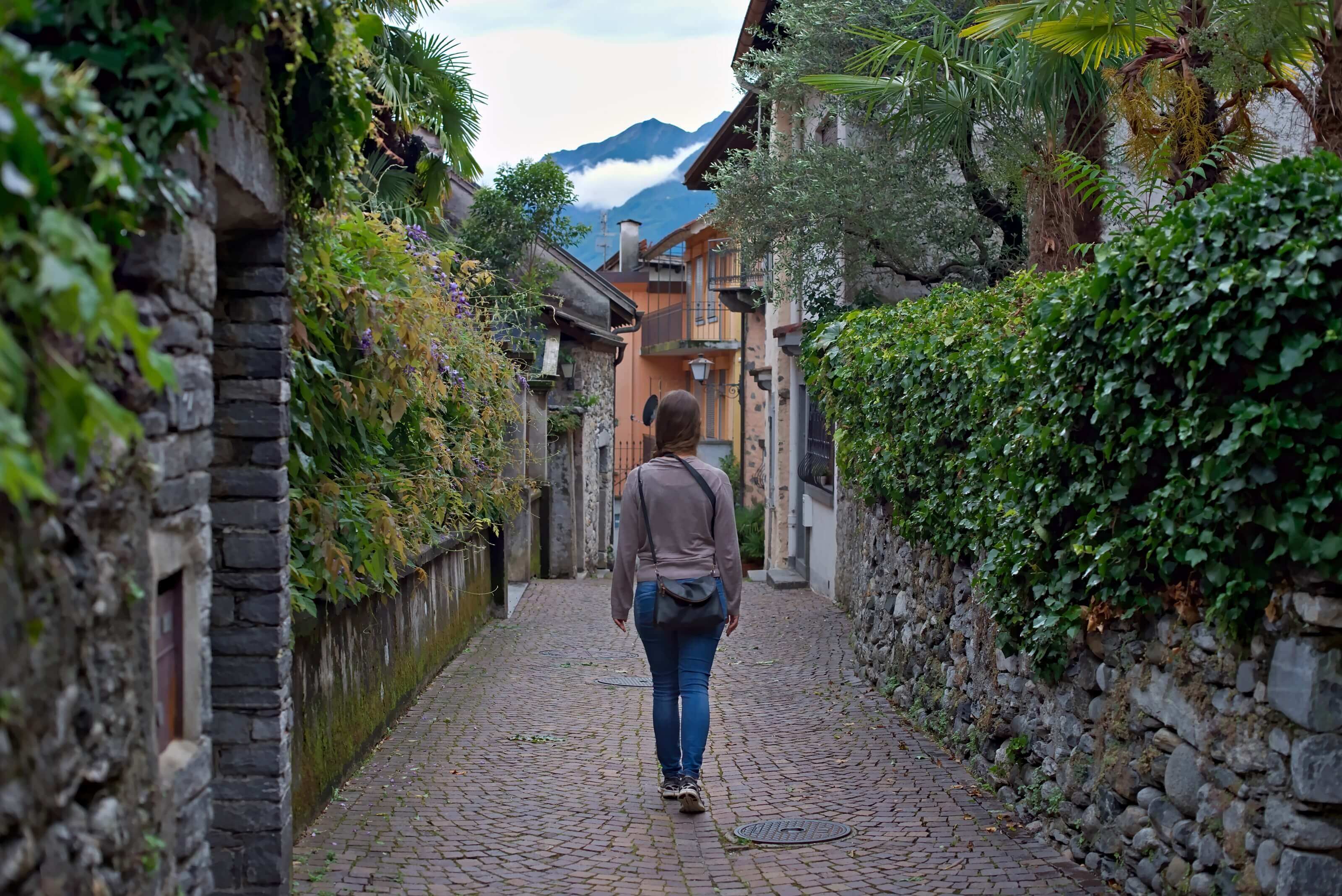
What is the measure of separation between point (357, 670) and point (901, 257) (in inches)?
295

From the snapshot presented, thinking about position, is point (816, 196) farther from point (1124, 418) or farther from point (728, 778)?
point (1124, 418)

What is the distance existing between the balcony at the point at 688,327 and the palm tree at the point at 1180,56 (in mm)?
21372

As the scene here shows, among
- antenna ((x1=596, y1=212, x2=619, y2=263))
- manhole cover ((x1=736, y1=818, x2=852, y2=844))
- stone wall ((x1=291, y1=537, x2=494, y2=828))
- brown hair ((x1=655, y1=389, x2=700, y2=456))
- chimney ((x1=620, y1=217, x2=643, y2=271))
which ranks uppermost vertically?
antenna ((x1=596, y1=212, x2=619, y2=263))

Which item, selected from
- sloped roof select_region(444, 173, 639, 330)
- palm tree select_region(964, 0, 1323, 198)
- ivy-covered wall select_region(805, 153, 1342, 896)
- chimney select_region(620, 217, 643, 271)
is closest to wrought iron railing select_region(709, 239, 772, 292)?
sloped roof select_region(444, 173, 639, 330)

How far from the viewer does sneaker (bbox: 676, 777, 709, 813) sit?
17.9ft

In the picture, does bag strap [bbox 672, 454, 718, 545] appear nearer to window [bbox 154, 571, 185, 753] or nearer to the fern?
the fern

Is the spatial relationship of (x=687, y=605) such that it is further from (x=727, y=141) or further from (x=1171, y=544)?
(x=727, y=141)

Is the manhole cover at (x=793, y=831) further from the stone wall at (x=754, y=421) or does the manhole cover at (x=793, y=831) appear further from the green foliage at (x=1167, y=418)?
the stone wall at (x=754, y=421)

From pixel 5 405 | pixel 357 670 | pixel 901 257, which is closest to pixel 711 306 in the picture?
pixel 901 257

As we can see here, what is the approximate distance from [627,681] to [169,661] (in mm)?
6160

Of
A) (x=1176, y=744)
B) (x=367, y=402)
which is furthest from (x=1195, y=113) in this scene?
(x=367, y=402)

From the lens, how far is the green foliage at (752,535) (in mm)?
20531

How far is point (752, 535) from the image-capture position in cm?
2069

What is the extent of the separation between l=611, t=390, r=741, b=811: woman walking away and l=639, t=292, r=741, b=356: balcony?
75.5 ft
